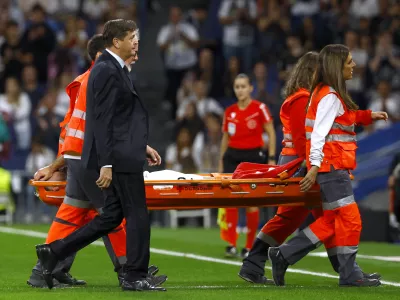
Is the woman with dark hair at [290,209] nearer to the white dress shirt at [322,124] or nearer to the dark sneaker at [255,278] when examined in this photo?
the dark sneaker at [255,278]

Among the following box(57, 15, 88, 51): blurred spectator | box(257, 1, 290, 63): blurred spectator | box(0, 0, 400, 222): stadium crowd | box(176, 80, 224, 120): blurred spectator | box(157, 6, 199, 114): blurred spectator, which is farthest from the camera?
box(57, 15, 88, 51): blurred spectator

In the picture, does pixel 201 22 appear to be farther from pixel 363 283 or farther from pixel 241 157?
pixel 363 283

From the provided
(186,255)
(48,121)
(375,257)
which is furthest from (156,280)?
(48,121)

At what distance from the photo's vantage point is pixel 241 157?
572 inches

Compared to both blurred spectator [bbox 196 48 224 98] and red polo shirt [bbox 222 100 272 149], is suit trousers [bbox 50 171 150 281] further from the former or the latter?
blurred spectator [bbox 196 48 224 98]

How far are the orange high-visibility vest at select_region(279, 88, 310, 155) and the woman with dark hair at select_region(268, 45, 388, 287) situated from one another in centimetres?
39

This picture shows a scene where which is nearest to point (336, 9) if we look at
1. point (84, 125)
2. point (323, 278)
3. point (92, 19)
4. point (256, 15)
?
point (256, 15)

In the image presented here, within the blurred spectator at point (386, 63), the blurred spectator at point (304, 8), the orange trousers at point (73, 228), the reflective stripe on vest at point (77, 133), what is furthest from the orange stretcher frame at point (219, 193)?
the blurred spectator at point (304, 8)

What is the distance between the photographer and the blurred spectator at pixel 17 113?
22594 mm

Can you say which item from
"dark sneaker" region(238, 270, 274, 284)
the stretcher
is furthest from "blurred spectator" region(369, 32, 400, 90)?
"dark sneaker" region(238, 270, 274, 284)

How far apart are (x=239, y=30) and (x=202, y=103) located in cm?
184

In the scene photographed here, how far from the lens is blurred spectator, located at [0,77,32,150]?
22594mm

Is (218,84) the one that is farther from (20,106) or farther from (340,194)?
(340,194)

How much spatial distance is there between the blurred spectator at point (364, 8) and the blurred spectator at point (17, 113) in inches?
257
